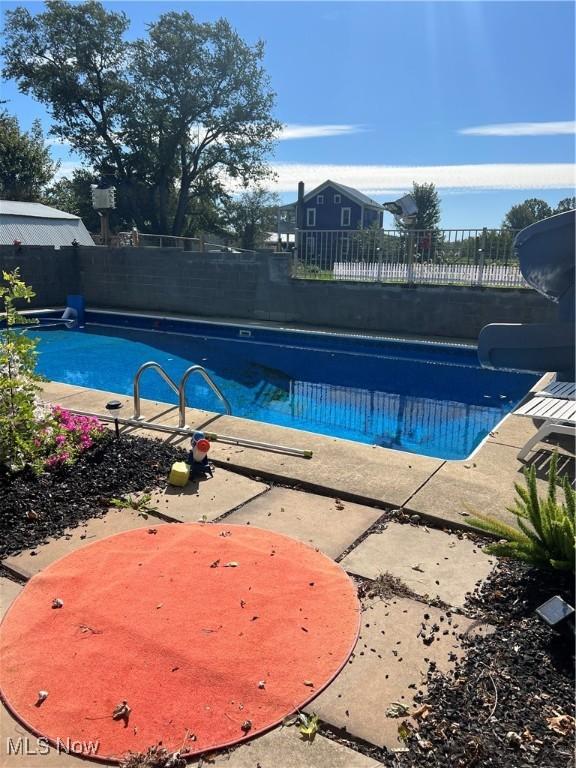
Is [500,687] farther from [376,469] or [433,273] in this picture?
[433,273]

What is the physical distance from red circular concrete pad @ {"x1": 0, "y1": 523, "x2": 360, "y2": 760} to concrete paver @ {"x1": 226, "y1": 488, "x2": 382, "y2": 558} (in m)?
0.16

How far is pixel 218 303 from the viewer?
550 inches

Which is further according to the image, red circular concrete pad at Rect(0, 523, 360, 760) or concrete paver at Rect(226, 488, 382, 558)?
concrete paver at Rect(226, 488, 382, 558)

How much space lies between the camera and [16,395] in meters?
3.92

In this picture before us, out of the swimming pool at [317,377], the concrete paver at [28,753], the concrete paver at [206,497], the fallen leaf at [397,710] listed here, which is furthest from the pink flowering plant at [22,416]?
the swimming pool at [317,377]

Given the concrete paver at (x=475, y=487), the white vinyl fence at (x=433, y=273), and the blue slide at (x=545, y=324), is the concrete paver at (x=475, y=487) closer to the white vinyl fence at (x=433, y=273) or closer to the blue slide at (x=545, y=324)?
A: the blue slide at (x=545, y=324)

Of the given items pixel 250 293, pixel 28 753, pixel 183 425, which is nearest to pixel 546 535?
pixel 28 753

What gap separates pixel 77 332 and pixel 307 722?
44.1 ft

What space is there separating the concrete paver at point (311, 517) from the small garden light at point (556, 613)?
123 centimetres

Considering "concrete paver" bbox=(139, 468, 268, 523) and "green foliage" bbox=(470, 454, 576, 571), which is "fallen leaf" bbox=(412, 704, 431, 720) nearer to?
"green foliage" bbox=(470, 454, 576, 571)

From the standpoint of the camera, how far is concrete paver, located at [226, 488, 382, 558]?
3359mm

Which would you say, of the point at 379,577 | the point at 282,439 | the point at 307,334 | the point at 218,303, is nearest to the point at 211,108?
the point at 218,303

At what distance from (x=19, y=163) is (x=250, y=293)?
69.7 ft

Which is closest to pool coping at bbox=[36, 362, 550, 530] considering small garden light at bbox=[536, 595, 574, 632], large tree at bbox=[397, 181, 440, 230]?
small garden light at bbox=[536, 595, 574, 632]
